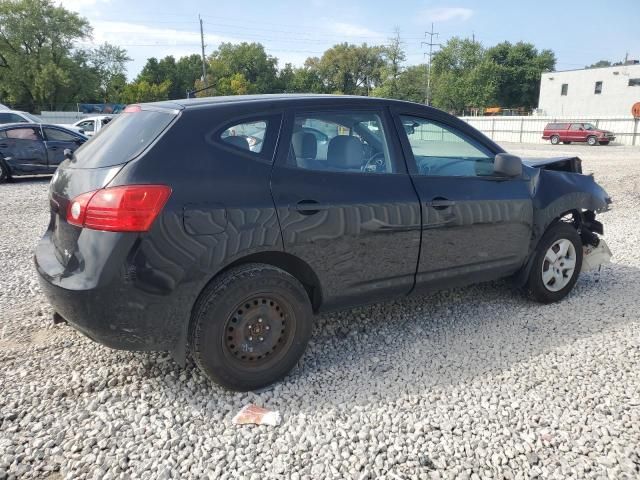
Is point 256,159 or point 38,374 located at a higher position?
point 256,159

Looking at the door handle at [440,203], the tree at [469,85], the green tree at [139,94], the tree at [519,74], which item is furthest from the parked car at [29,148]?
the tree at [519,74]

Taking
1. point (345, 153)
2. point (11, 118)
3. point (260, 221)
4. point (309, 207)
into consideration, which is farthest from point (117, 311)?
point (11, 118)

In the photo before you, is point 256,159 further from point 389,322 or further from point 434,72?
point 434,72

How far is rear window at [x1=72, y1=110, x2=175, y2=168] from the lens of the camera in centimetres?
267

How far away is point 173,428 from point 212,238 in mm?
1044

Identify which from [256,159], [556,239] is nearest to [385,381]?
[256,159]

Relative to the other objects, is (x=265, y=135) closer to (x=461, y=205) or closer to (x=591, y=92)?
(x=461, y=205)

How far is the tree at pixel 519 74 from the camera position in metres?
77.6

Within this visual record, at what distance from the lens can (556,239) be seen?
4.25m

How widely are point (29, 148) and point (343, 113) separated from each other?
11.6m

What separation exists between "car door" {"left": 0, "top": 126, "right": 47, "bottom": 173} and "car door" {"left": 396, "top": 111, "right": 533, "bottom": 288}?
11.6 m

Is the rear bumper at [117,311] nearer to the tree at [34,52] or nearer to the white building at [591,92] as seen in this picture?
the white building at [591,92]

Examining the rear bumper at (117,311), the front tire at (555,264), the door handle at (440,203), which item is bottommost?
the front tire at (555,264)

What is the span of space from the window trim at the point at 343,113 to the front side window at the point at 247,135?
0.41 feet
